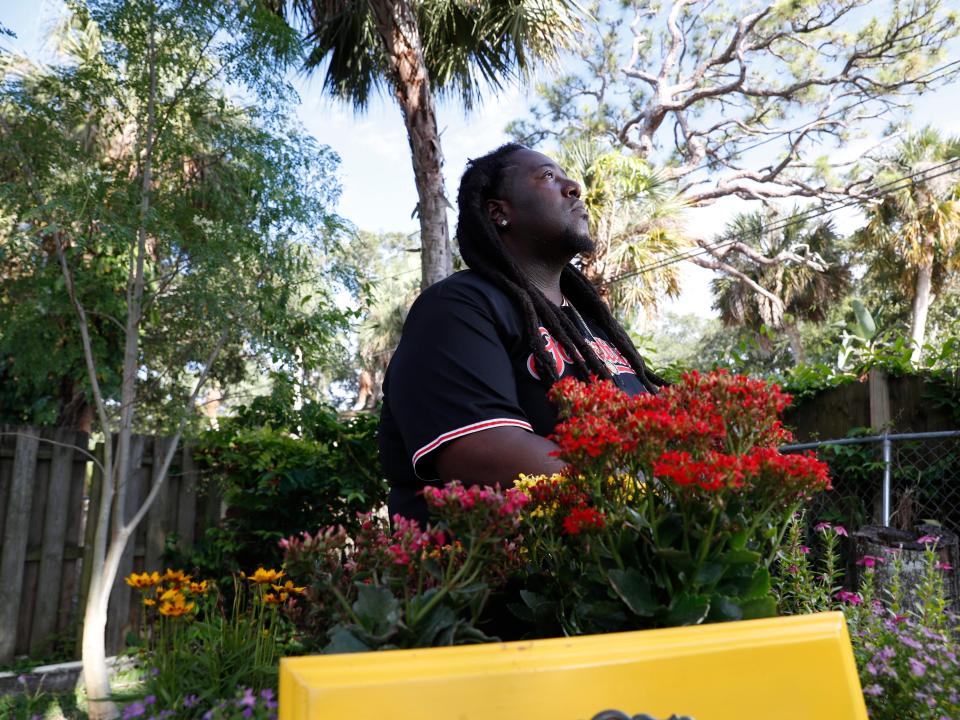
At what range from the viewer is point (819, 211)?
1878 cm

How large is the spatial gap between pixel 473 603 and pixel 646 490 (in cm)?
30

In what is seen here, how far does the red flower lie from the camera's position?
3.34ft

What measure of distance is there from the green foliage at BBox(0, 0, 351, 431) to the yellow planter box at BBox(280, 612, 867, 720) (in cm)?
454

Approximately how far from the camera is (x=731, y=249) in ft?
62.6

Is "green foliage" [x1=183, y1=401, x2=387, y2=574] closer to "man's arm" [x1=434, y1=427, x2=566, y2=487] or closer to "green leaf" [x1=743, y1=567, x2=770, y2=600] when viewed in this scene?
"man's arm" [x1=434, y1=427, x2=566, y2=487]

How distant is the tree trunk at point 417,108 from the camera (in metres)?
6.31

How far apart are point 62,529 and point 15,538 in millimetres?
314

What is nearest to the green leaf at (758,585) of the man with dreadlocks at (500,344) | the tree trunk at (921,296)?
the man with dreadlocks at (500,344)

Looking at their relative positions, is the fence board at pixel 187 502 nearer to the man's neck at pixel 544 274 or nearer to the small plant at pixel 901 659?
the man's neck at pixel 544 274

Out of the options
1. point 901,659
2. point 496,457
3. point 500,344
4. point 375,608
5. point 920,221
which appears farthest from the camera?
point 920,221

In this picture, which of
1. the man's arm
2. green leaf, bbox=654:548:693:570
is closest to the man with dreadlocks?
the man's arm

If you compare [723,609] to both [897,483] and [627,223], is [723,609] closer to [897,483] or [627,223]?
[897,483]

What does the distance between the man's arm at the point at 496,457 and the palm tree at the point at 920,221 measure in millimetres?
16714

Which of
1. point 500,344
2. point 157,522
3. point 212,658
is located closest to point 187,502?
point 157,522
